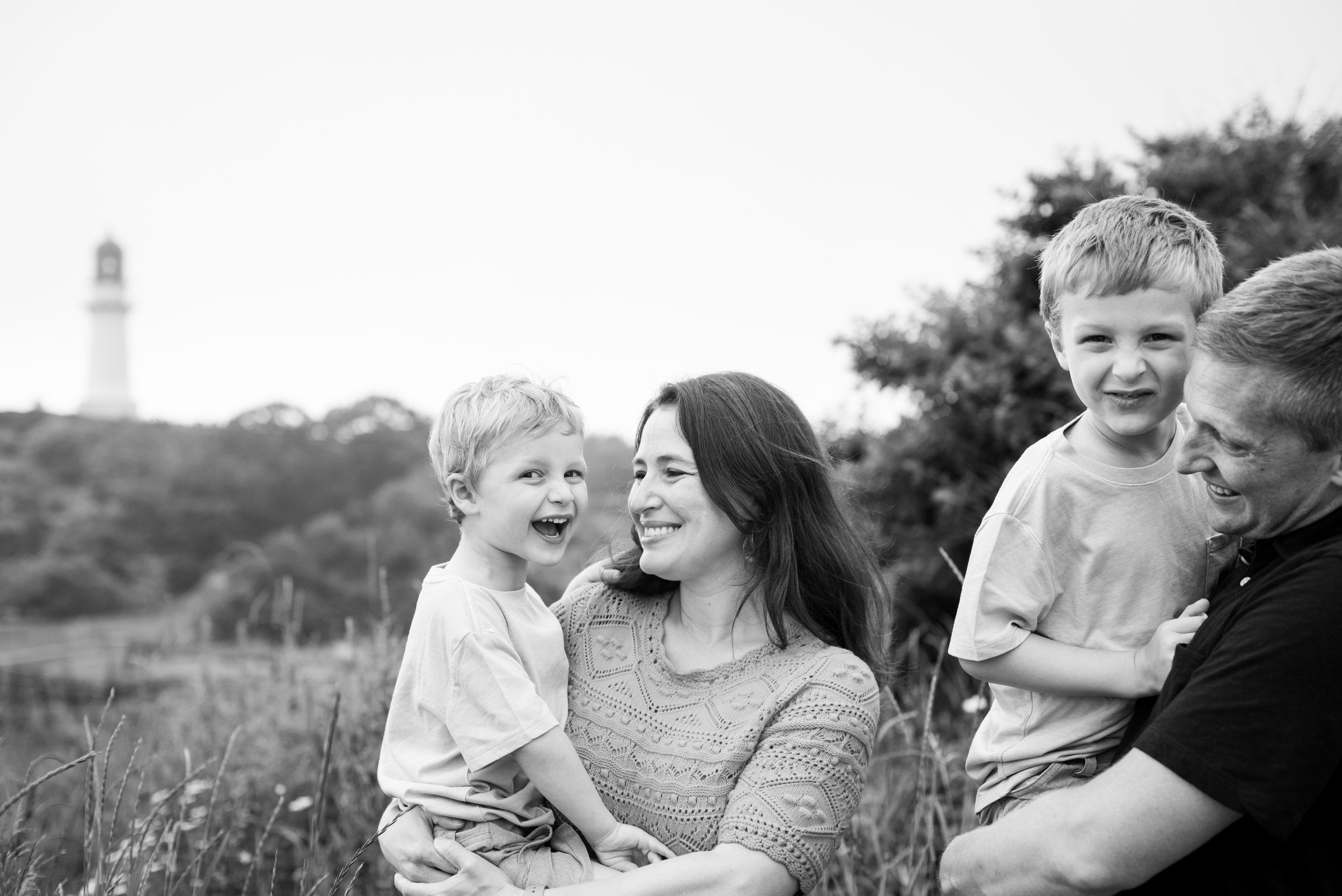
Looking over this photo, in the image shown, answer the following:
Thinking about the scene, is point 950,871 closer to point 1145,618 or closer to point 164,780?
point 1145,618

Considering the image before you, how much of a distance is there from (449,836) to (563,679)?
1.42ft

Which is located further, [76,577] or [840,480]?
[76,577]

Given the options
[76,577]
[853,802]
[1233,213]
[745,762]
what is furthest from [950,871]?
[76,577]

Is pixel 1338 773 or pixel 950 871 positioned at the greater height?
pixel 1338 773

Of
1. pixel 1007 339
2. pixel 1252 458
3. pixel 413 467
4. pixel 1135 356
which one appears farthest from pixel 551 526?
pixel 413 467

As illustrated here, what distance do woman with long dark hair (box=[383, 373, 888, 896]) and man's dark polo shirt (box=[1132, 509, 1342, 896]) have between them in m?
0.72

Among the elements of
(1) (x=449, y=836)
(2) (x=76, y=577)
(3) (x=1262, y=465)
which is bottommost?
(2) (x=76, y=577)

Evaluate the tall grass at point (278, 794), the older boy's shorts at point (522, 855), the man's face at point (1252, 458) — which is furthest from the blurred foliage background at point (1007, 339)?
the man's face at point (1252, 458)

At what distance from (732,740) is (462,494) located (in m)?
0.81

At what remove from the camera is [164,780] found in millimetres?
4805

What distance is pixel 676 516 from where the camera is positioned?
2.38 metres

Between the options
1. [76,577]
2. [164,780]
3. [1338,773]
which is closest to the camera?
[1338,773]

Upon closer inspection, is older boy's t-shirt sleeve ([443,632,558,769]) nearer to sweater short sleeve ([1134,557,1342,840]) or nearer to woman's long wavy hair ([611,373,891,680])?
woman's long wavy hair ([611,373,891,680])

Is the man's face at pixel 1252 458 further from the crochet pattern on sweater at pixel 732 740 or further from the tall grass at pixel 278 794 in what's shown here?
the tall grass at pixel 278 794
